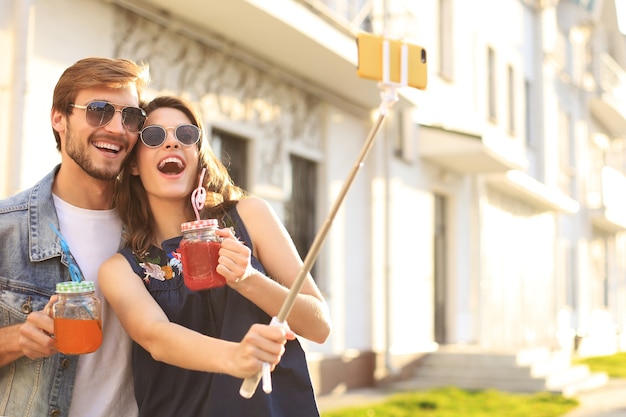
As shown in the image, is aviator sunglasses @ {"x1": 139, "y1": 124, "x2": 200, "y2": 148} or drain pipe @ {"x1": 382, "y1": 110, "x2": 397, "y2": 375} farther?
drain pipe @ {"x1": 382, "y1": 110, "x2": 397, "y2": 375}

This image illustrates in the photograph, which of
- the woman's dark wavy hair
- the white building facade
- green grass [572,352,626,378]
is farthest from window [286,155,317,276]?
the woman's dark wavy hair

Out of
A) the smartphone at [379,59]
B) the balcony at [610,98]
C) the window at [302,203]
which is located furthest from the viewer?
the balcony at [610,98]

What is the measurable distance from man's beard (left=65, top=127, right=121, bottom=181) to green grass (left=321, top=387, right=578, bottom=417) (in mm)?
6943

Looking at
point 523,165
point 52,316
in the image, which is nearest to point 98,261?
point 52,316

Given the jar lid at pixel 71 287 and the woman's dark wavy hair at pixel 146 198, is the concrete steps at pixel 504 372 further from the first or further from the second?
the jar lid at pixel 71 287

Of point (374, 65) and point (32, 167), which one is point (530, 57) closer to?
point (32, 167)

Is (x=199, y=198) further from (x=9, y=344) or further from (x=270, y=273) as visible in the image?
(x=9, y=344)

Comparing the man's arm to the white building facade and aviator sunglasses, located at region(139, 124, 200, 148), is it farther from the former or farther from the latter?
the white building facade

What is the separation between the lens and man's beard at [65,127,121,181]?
326 centimetres

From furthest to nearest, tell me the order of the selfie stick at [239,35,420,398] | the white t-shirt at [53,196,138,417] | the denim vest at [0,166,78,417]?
1. the white t-shirt at [53,196,138,417]
2. the denim vest at [0,166,78,417]
3. the selfie stick at [239,35,420,398]

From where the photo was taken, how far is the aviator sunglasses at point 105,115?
10.7 ft

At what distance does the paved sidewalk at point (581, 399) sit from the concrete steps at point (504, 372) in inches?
12.9

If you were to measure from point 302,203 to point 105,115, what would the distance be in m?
9.26

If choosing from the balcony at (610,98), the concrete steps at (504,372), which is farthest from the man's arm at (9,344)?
the balcony at (610,98)
